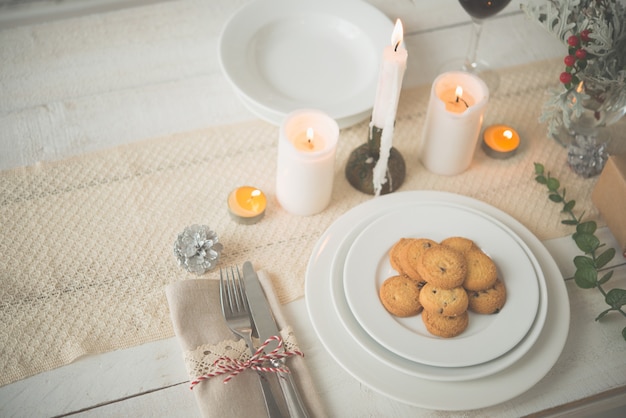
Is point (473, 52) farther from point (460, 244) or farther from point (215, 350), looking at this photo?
point (215, 350)

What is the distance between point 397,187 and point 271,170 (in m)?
0.23

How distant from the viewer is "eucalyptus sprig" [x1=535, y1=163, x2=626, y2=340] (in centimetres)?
92

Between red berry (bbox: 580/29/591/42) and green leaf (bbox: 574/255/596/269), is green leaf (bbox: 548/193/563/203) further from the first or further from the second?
red berry (bbox: 580/29/591/42)

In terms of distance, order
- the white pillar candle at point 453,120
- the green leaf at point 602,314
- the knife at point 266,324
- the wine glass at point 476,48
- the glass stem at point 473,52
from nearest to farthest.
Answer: the knife at point 266,324, the green leaf at point 602,314, the white pillar candle at point 453,120, the wine glass at point 476,48, the glass stem at point 473,52

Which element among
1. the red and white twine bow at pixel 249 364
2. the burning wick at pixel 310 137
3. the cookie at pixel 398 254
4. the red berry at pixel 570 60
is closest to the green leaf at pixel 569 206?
the red berry at pixel 570 60

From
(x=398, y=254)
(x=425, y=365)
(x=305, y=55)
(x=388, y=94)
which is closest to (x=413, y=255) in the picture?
(x=398, y=254)

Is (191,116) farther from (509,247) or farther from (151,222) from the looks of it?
(509,247)

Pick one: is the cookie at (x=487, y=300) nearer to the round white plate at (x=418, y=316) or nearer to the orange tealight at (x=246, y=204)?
the round white plate at (x=418, y=316)

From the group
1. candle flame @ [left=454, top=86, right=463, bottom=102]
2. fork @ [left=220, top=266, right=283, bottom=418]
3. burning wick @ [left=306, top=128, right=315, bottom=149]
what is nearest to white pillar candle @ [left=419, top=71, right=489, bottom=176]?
candle flame @ [left=454, top=86, right=463, bottom=102]

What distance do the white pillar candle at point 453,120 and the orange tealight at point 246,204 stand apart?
0.32m

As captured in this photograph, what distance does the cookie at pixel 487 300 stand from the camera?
0.85 metres

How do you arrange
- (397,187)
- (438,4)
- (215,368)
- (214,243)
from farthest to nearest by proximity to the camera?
1. (438,4)
2. (397,187)
3. (214,243)
4. (215,368)

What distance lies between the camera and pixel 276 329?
34.2 inches

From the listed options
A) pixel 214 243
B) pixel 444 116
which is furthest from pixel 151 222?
pixel 444 116
